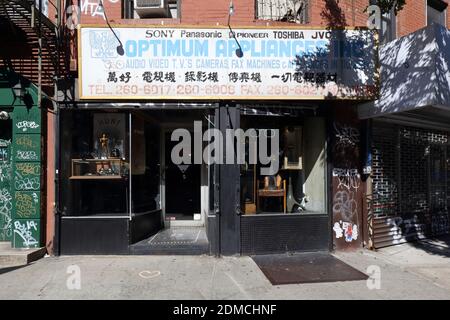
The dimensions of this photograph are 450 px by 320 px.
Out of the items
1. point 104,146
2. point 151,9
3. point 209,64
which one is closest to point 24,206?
point 104,146

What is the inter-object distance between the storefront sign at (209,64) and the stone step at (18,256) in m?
2.98

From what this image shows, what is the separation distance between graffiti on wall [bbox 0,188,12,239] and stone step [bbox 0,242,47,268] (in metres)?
0.54

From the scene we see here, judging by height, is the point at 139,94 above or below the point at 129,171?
above

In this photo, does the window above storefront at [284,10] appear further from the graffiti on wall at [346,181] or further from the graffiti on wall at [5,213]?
the graffiti on wall at [5,213]

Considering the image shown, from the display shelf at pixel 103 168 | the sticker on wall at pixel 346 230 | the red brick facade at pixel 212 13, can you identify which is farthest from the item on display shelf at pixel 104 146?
the sticker on wall at pixel 346 230

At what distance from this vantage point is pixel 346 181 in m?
7.89

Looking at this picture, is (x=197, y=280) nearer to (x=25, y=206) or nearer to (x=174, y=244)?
(x=174, y=244)

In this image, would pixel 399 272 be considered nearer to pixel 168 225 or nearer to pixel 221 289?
pixel 221 289

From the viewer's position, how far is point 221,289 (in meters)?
5.50

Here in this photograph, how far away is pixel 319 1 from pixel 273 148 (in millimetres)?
3095

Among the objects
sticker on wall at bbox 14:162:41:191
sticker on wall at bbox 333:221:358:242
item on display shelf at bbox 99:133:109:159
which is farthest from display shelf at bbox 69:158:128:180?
sticker on wall at bbox 333:221:358:242

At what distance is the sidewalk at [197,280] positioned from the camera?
17.3ft

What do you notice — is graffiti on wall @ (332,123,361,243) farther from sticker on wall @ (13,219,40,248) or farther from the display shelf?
sticker on wall @ (13,219,40,248)

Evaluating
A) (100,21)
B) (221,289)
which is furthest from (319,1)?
(221,289)
